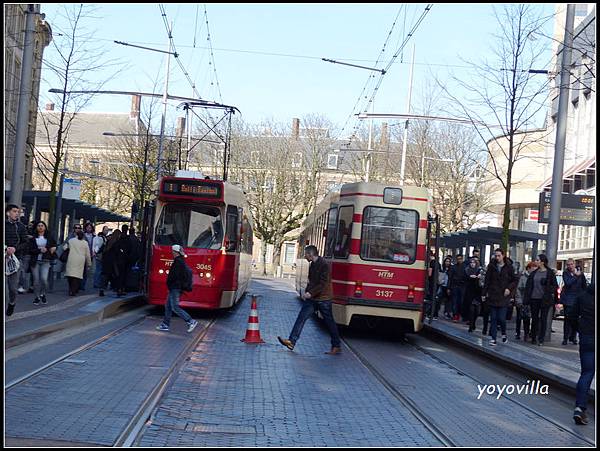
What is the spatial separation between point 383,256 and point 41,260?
24.3 feet

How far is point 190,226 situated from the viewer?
2250 cm

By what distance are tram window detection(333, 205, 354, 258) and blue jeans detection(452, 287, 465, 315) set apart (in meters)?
7.13

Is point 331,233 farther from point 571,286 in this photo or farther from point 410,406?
point 410,406

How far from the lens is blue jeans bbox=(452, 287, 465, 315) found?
26859 millimetres

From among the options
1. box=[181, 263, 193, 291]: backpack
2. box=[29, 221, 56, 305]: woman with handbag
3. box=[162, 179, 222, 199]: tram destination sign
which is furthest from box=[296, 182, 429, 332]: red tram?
box=[29, 221, 56, 305]: woman with handbag

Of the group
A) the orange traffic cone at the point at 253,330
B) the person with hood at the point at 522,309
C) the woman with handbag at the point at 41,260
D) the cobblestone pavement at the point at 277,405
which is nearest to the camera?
the cobblestone pavement at the point at 277,405

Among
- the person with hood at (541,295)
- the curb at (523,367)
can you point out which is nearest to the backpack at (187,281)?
the curb at (523,367)

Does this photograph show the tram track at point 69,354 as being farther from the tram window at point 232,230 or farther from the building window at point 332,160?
the building window at point 332,160

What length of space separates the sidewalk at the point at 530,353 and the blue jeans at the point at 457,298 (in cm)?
168

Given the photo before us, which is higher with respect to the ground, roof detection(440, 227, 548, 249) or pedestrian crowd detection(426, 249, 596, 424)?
roof detection(440, 227, 548, 249)

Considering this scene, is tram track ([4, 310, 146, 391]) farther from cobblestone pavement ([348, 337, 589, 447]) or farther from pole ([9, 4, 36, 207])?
cobblestone pavement ([348, 337, 589, 447])

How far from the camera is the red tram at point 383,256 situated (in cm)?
1947

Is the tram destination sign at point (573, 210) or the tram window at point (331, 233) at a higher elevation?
the tram destination sign at point (573, 210)

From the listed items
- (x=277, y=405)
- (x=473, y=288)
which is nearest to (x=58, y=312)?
(x=277, y=405)
